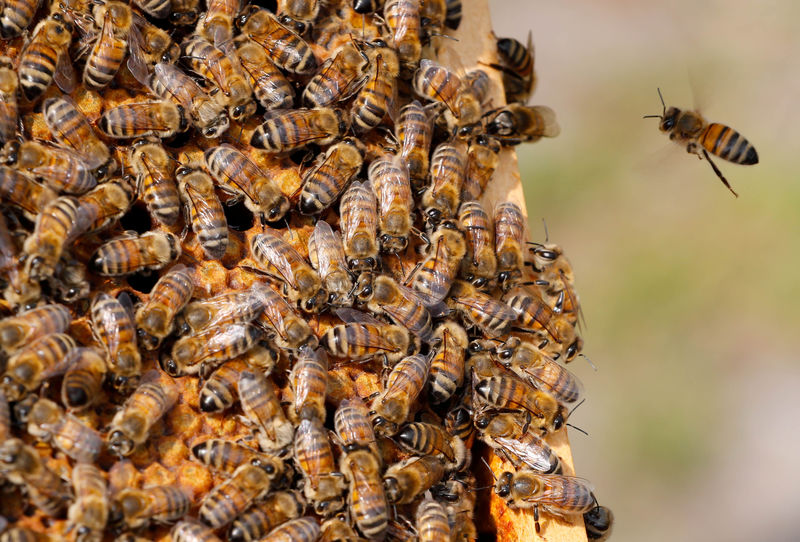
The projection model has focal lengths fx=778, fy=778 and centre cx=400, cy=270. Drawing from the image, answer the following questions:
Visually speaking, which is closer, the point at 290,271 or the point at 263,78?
the point at 290,271

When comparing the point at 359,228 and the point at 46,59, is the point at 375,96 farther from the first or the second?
the point at 46,59

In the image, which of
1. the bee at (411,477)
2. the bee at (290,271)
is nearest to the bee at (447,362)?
the bee at (411,477)

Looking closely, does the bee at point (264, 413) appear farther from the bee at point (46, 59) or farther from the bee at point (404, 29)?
the bee at point (404, 29)

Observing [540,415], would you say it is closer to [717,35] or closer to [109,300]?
[109,300]

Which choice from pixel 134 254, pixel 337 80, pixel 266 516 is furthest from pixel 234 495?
pixel 337 80

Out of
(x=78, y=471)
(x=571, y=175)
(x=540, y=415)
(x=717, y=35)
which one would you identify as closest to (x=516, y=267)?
(x=540, y=415)

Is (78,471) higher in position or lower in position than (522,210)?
lower
